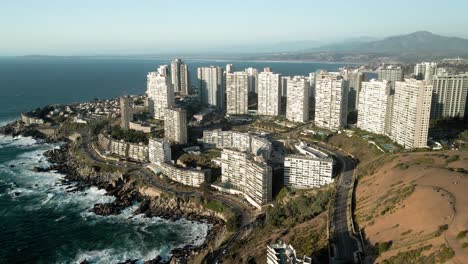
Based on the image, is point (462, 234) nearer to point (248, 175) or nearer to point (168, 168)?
point (248, 175)

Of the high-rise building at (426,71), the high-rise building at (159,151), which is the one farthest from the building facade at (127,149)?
the high-rise building at (426,71)

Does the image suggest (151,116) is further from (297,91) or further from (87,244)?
(87,244)

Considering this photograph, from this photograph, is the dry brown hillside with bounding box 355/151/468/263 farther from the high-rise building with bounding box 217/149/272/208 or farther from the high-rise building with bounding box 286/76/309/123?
the high-rise building with bounding box 286/76/309/123

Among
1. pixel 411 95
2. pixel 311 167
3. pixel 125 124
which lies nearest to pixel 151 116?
pixel 125 124

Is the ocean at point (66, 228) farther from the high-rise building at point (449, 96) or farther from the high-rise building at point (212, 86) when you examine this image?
the high-rise building at point (449, 96)

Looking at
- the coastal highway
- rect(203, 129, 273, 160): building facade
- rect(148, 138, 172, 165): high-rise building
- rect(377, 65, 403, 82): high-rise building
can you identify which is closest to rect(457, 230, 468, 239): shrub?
the coastal highway
